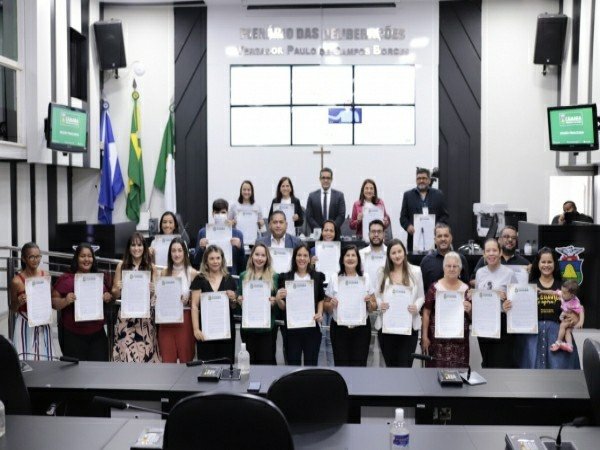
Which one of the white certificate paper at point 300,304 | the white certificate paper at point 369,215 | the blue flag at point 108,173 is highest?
the blue flag at point 108,173

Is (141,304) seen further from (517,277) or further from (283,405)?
(517,277)

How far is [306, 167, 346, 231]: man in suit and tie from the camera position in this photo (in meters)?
7.86

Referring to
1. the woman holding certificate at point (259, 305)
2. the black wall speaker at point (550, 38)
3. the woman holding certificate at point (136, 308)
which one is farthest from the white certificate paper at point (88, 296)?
the black wall speaker at point (550, 38)

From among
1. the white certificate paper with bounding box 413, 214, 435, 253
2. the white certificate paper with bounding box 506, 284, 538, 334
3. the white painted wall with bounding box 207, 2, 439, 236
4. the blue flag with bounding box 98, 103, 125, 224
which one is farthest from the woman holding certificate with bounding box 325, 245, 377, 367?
the blue flag with bounding box 98, 103, 125, 224

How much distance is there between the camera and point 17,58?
801 centimetres

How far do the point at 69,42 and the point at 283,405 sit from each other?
796 cm

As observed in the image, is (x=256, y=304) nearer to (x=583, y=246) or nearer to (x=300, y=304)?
(x=300, y=304)

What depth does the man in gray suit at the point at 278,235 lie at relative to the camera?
6.13 meters

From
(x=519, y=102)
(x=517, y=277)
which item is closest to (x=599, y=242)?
(x=517, y=277)

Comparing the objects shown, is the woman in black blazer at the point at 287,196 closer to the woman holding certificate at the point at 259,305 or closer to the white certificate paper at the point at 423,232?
the white certificate paper at the point at 423,232

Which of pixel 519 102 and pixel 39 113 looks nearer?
pixel 39 113

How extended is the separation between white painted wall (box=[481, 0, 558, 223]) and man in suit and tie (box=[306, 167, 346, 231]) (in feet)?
11.8

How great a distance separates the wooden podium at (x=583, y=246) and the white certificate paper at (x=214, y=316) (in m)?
4.45

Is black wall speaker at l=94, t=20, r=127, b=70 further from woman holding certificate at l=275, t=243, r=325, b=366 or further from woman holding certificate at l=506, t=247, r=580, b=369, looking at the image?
woman holding certificate at l=506, t=247, r=580, b=369
